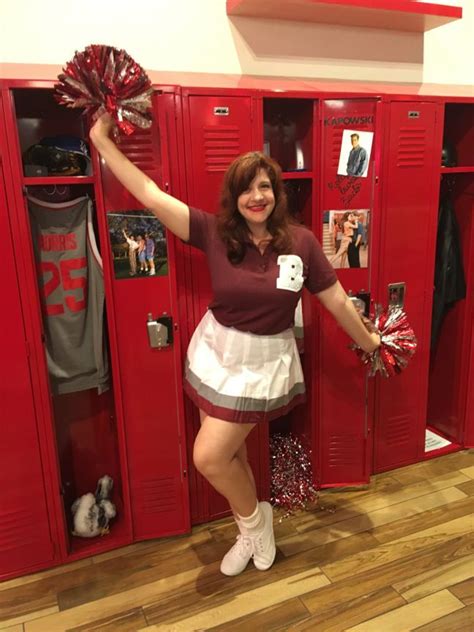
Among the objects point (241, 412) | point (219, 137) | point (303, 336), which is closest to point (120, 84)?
point (219, 137)

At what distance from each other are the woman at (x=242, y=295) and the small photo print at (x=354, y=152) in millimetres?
546

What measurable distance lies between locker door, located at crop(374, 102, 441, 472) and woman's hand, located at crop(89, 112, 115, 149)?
134 centimetres

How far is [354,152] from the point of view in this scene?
244cm

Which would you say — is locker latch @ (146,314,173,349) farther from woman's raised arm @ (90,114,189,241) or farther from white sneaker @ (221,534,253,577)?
white sneaker @ (221,534,253,577)

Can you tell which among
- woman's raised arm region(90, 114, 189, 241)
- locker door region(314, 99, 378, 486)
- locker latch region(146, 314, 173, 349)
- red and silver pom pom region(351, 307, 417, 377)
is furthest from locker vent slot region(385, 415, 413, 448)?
woman's raised arm region(90, 114, 189, 241)

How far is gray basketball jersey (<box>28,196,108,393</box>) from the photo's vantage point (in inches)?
87.7

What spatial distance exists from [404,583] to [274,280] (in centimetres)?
137

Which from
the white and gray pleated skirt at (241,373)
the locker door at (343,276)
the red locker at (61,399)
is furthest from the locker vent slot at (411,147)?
the red locker at (61,399)

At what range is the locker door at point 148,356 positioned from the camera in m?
2.10

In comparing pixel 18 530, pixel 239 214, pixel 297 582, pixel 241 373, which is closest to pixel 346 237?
pixel 239 214

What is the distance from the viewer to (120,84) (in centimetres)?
186

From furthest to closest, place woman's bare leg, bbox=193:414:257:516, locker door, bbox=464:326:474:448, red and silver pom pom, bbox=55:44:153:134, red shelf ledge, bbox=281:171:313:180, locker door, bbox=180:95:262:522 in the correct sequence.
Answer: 1. locker door, bbox=464:326:474:448
2. red shelf ledge, bbox=281:171:313:180
3. locker door, bbox=180:95:262:522
4. woman's bare leg, bbox=193:414:257:516
5. red and silver pom pom, bbox=55:44:153:134

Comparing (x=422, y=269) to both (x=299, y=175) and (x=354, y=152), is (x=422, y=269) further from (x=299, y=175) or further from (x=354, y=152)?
(x=299, y=175)

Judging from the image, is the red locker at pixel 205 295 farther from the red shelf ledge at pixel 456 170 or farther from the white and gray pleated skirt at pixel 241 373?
the white and gray pleated skirt at pixel 241 373
